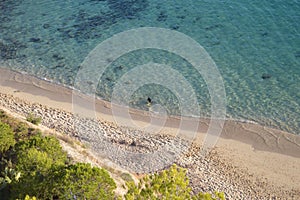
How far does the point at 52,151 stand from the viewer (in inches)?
1070

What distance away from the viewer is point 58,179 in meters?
22.9

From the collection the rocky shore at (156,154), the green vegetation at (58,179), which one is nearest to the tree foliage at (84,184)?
the green vegetation at (58,179)

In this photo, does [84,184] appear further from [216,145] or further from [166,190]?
[216,145]

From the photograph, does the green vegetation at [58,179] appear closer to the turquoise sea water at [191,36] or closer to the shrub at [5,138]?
the shrub at [5,138]

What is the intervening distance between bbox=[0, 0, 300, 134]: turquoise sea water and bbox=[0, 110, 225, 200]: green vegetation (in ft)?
55.7

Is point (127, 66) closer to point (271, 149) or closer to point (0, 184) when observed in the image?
point (271, 149)

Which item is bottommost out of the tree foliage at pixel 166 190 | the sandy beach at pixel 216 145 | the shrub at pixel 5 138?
the sandy beach at pixel 216 145

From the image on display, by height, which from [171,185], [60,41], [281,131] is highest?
[171,185]

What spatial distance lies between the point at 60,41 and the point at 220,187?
29.6 m

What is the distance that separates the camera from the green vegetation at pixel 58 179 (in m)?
19.2

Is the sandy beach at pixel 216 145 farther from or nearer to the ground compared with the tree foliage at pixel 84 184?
nearer to the ground

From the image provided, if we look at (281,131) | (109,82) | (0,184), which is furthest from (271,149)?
(0,184)

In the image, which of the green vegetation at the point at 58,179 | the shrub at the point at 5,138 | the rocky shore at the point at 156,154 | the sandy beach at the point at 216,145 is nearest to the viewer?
the green vegetation at the point at 58,179

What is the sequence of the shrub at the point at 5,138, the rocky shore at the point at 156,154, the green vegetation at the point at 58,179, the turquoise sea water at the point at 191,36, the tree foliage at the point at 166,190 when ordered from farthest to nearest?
the turquoise sea water at the point at 191,36, the rocky shore at the point at 156,154, the shrub at the point at 5,138, the green vegetation at the point at 58,179, the tree foliage at the point at 166,190
